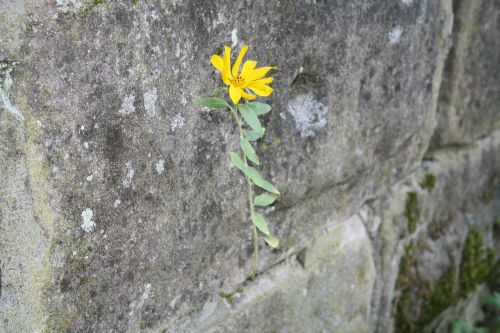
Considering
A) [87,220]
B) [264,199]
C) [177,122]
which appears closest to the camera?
[87,220]

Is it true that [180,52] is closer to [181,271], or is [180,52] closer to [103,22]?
[103,22]

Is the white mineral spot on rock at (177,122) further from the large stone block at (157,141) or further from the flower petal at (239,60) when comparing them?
the flower petal at (239,60)

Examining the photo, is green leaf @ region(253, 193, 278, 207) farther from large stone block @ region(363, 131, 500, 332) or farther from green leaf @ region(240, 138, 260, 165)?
large stone block @ region(363, 131, 500, 332)

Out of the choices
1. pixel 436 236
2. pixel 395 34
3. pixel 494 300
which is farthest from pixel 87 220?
pixel 494 300

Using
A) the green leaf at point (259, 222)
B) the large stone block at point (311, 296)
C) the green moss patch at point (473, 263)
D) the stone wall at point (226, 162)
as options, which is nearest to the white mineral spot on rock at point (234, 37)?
the stone wall at point (226, 162)

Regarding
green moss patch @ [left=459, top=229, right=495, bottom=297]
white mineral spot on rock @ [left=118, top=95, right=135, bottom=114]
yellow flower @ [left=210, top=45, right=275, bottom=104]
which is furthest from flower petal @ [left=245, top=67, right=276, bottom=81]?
green moss patch @ [left=459, top=229, right=495, bottom=297]

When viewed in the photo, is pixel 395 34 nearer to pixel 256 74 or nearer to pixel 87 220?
pixel 256 74
